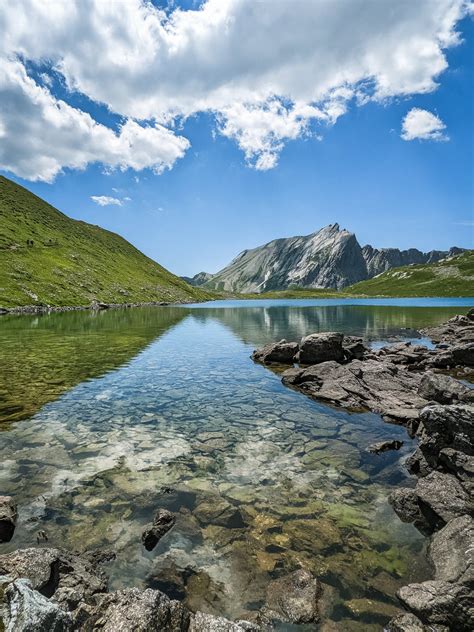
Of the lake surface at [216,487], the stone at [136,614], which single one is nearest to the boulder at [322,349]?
the lake surface at [216,487]

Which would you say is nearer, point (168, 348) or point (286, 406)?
point (286, 406)

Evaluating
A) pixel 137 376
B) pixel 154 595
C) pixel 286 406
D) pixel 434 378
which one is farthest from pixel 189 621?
pixel 137 376

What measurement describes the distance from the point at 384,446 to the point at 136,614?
14.2 meters

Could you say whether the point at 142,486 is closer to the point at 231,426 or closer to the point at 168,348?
the point at 231,426

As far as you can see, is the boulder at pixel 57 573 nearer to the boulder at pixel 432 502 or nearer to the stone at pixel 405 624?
the stone at pixel 405 624

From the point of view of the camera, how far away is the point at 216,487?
13828mm

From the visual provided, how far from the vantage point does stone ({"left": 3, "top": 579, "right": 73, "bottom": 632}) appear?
6.21 m

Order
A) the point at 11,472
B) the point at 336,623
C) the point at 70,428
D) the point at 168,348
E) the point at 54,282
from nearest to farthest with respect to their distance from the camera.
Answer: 1. the point at 336,623
2. the point at 11,472
3. the point at 70,428
4. the point at 168,348
5. the point at 54,282

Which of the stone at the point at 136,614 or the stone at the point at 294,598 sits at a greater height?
the stone at the point at 136,614

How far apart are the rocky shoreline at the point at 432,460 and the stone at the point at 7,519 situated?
35.6 ft

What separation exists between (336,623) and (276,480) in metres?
6.35

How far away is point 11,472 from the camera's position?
14680 millimetres

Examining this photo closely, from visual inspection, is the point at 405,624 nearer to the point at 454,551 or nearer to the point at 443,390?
the point at 454,551

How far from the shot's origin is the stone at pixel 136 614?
6.76 meters
